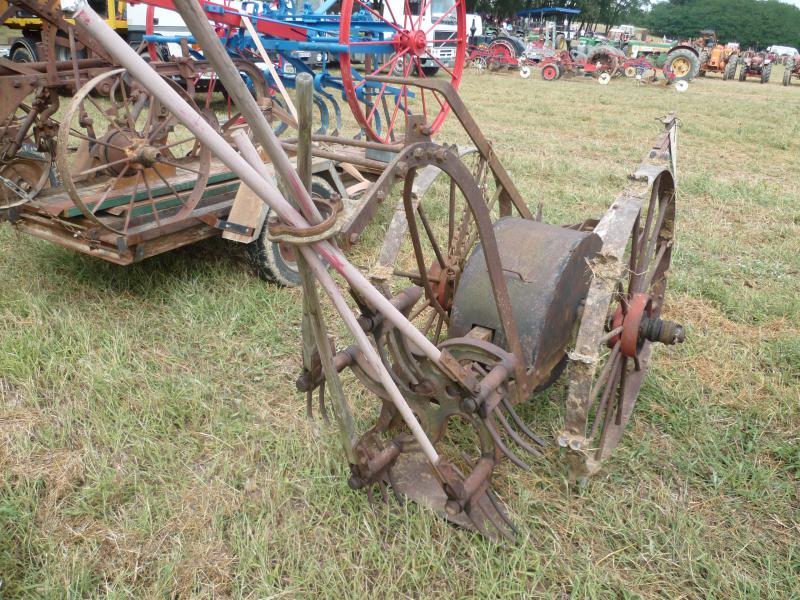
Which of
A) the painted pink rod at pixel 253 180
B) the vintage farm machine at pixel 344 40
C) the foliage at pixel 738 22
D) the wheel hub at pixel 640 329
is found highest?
the foliage at pixel 738 22

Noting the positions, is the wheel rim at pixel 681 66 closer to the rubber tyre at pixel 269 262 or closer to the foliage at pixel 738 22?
the rubber tyre at pixel 269 262

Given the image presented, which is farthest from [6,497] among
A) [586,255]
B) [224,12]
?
[224,12]

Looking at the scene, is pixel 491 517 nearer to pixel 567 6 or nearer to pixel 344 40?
pixel 344 40

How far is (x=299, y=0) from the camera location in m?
6.42

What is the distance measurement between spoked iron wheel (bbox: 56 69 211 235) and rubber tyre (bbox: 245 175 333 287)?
0.40 m

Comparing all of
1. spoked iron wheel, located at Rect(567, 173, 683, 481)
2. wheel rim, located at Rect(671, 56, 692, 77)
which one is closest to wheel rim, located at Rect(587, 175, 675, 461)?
spoked iron wheel, located at Rect(567, 173, 683, 481)

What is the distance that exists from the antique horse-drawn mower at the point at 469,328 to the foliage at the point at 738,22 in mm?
50551

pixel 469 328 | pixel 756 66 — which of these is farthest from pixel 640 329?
pixel 756 66

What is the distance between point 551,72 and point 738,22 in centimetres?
3855

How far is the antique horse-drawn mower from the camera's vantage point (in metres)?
1.45

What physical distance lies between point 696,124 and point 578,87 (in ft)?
18.8

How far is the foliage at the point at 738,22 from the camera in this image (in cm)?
4422

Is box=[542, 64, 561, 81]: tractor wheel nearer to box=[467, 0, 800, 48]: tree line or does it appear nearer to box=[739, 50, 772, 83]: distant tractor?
box=[739, 50, 772, 83]: distant tractor

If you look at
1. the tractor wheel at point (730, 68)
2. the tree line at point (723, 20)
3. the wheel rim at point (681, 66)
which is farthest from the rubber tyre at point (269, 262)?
the tree line at point (723, 20)
